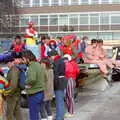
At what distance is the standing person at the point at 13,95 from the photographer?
10.7 meters

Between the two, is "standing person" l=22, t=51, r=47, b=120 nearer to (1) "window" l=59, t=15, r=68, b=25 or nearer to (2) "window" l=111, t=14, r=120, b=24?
(2) "window" l=111, t=14, r=120, b=24

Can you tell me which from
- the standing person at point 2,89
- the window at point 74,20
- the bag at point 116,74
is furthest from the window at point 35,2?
the standing person at point 2,89

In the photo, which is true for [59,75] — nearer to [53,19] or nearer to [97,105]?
[97,105]

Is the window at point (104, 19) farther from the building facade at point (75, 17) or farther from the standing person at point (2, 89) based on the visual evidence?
the standing person at point (2, 89)

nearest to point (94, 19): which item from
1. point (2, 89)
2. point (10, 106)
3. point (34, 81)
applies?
point (10, 106)

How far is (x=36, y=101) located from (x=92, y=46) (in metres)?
10.2

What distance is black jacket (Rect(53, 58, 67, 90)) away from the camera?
12094mm

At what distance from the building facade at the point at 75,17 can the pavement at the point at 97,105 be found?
56.0 meters

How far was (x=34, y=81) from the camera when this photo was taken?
34.4ft

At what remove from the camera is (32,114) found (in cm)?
1080

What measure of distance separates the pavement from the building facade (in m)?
56.0

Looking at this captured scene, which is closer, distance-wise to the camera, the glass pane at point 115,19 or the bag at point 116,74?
the bag at point 116,74

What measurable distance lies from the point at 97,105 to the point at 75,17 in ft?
211

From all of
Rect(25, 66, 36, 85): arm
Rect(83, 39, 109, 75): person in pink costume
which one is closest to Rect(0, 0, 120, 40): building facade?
Rect(83, 39, 109, 75): person in pink costume
